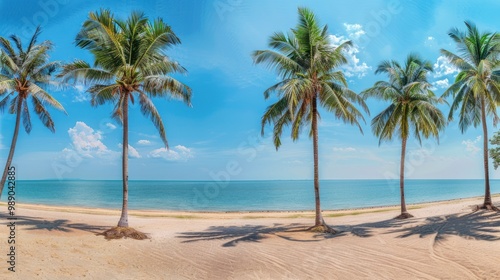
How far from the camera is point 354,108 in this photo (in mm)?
15148

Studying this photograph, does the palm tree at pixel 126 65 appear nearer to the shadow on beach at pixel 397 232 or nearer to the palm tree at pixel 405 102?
the shadow on beach at pixel 397 232

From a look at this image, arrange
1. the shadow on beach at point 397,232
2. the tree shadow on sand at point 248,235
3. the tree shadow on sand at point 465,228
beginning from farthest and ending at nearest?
the tree shadow on sand at point 248,235 → the shadow on beach at point 397,232 → the tree shadow on sand at point 465,228

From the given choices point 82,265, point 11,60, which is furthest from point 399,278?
point 11,60

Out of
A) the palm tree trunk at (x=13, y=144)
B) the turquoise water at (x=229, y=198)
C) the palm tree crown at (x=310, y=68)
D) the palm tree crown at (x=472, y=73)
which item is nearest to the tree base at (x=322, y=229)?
the palm tree crown at (x=310, y=68)

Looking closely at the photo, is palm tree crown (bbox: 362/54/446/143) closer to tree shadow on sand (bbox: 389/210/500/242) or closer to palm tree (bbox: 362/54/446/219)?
palm tree (bbox: 362/54/446/219)

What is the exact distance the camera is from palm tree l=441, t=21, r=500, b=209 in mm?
17891

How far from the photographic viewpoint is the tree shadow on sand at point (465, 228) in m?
11.5

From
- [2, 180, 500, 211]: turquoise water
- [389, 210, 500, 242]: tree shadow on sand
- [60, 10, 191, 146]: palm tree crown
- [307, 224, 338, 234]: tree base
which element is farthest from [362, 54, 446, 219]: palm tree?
[2, 180, 500, 211]: turquoise water

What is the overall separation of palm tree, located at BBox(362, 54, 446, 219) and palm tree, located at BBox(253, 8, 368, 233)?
5384 mm

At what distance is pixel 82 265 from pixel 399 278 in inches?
328

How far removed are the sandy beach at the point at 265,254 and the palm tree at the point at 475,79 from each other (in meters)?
6.94

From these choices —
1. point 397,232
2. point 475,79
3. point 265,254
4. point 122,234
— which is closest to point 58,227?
point 122,234

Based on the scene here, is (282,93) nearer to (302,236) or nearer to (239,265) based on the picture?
(302,236)

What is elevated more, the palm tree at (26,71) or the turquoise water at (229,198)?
the palm tree at (26,71)
